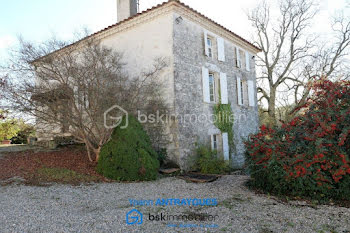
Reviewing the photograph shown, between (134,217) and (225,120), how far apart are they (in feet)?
24.1

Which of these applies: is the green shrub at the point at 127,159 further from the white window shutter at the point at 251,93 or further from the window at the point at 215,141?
the white window shutter at the point at 251,93

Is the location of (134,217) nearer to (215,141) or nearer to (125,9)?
(215,141)

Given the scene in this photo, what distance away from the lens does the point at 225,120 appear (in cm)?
1068

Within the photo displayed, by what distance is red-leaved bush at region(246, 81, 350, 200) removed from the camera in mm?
4922

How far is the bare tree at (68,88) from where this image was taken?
7.09 meters

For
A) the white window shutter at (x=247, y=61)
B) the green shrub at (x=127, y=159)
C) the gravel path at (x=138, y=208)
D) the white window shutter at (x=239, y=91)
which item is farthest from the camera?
the white window shutter at (x=247, y=61)

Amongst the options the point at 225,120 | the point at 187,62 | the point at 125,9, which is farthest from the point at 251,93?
the point at 125,9

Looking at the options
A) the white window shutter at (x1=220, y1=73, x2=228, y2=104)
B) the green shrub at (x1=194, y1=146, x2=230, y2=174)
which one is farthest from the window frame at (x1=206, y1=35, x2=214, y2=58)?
the green shrub at (x1=194, y1=146, x2=230, y2=174)

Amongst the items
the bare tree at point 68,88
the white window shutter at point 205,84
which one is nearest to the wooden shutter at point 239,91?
the white window shutter at point 205,84

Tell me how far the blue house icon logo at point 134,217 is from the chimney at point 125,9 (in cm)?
957

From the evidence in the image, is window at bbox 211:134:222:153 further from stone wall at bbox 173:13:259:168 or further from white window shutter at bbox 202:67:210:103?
white window shutter at bbox 202:67:210:103

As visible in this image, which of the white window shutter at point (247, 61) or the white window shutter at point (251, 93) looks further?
the white window shutter at point (247, 61)

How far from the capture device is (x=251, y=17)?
1828cm

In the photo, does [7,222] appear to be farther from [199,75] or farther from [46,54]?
[199,75]
